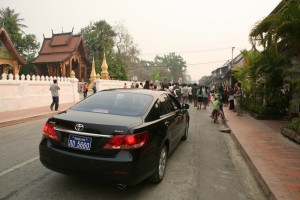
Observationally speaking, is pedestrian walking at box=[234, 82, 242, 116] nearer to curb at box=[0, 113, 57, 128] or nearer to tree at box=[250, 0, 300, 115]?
tree at box=[250, 0, 300, 115]

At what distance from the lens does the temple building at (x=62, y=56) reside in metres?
37.9

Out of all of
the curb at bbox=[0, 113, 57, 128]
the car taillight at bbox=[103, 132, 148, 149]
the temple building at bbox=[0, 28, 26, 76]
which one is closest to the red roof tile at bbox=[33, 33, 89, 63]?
the temple building at bbox=[0, 28, 26, 76]

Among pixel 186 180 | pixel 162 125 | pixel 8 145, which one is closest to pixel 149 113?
pixel 162 125

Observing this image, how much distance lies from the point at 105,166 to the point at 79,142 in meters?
0.50

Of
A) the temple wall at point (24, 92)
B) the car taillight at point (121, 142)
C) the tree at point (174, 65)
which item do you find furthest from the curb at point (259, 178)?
the tree at point (174, 65)

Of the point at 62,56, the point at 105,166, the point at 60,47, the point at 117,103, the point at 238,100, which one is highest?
the point at 60,47

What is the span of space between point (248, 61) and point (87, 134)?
1293 cm

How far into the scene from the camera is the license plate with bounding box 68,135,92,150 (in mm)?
3607

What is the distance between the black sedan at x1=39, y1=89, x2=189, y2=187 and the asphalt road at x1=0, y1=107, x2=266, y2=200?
0.36 m

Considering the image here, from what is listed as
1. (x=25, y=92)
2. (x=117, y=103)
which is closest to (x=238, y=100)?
(x=117, y=103)

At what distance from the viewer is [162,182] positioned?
4488 millimetres

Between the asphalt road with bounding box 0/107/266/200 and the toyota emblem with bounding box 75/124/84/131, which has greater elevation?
the toyota emblem with bounding box 75/124/84/131

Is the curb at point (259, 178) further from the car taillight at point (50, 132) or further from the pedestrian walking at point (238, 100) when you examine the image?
the pedestrian walking at point (238, 100)

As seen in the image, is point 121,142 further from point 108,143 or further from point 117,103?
point 117,103
